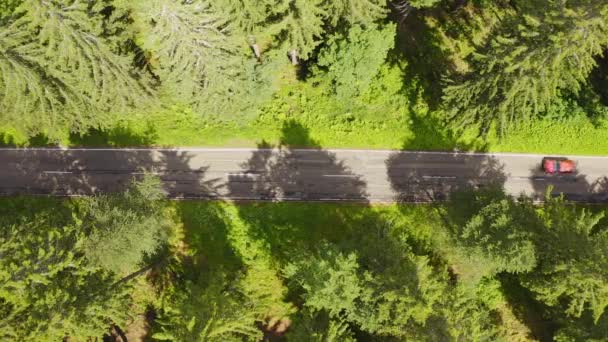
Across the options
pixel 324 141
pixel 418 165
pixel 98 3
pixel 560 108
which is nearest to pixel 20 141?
pixel 98 3

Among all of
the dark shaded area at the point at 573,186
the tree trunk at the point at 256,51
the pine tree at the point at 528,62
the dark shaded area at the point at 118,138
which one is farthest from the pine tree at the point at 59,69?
the dark shaded area at the point at 573,186

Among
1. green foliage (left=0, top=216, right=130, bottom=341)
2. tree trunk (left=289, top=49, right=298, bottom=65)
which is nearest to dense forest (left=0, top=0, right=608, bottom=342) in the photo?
green foliage (left=0, top=216, right=130, bottom=341)

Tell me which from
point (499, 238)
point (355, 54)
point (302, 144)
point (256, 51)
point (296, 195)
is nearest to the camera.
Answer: point (499, 238)

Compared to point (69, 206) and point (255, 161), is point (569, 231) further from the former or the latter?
point (69, 206)

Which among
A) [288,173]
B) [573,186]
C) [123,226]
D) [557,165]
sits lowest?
[123,226]

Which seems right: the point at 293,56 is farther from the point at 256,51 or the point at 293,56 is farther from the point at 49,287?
the point at 49,287

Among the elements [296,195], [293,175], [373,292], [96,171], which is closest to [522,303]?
[373,292]
